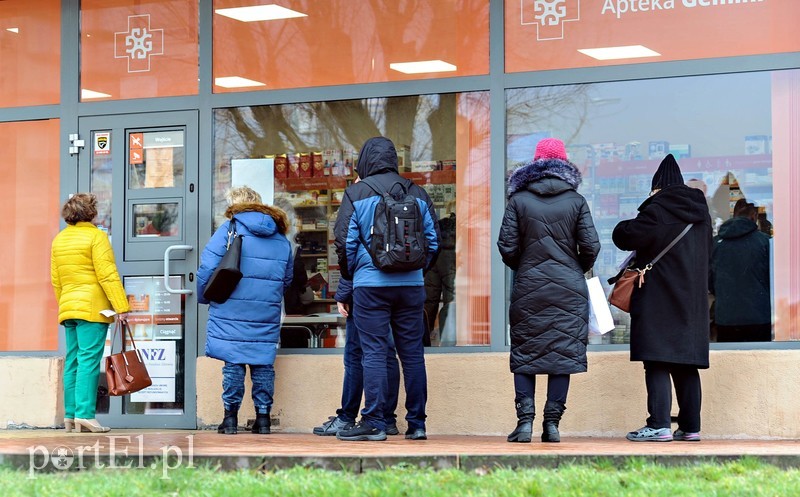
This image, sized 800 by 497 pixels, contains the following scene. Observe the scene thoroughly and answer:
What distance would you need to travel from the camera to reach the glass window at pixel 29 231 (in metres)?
10.2

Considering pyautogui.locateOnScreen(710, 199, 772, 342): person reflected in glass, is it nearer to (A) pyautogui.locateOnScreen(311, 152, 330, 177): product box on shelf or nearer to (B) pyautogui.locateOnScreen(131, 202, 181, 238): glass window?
(A) pyautogui.locateOnScreen(311, 152, 330, 177): product box on shelf

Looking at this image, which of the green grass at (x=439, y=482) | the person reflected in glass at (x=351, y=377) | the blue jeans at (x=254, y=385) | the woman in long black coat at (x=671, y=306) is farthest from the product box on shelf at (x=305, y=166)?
the green grass at (x=439, y=482)

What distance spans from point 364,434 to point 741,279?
291 cm

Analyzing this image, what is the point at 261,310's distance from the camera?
8.82m

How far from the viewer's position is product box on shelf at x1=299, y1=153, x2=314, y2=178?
31.4 feet

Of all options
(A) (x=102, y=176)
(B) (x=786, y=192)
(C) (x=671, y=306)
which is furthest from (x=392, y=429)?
(A) (x=102, y=176)

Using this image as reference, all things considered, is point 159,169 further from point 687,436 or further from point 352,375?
point 687,436

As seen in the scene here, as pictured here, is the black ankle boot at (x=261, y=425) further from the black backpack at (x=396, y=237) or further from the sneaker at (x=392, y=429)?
the black backpack at (x=396, y=237)

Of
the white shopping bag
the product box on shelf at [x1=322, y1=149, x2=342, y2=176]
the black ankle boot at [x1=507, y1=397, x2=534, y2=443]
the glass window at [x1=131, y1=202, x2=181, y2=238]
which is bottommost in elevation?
the black ankle boot at [x1=507, y1=397, x2=534, y2=443]

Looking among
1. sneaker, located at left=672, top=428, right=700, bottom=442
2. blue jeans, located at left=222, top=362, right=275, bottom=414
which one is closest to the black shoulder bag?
blue jeans, located at left=222, top=362, right=275, bottom=414

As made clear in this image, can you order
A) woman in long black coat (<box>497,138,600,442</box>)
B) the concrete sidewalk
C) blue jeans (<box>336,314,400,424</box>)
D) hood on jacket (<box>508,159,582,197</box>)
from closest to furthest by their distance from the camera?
the concrete sidewalk, woman in long black coat (<box>497,138,600,442</box>), hood on jacket (<box>508,159,582,197</box>), blue jeans (<box>336,314,400,424</box>)

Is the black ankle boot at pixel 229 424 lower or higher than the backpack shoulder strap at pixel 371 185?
lower

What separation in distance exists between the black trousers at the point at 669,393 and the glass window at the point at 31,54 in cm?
561

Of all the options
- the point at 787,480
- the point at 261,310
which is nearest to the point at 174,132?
the point at 261,310
